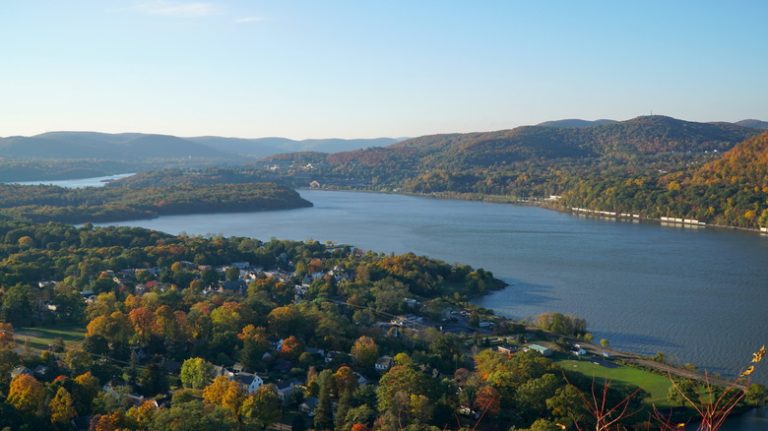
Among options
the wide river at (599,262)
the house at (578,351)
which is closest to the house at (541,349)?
the house at (578,351)

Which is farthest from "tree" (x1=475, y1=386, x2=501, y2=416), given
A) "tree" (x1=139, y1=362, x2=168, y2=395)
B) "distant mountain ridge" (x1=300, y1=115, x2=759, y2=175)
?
"distant mountain ridge" (x1=300, y1=115, x2=759, y2=175)

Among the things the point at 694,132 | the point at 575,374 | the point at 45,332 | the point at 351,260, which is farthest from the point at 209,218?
the point at 694,132

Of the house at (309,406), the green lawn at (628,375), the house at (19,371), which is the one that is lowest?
the house at (309,406)

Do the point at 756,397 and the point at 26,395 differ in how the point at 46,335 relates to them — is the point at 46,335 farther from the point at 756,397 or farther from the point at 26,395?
the point at 756,397

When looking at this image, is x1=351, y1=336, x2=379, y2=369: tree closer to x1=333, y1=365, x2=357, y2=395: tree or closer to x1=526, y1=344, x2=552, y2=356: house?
x1=333, y1=365, x2=357, y2=395: tree

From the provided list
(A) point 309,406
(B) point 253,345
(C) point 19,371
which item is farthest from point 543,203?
(C) point 19,371

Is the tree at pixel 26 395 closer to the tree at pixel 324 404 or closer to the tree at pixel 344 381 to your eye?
the tree at pixel 324 404
